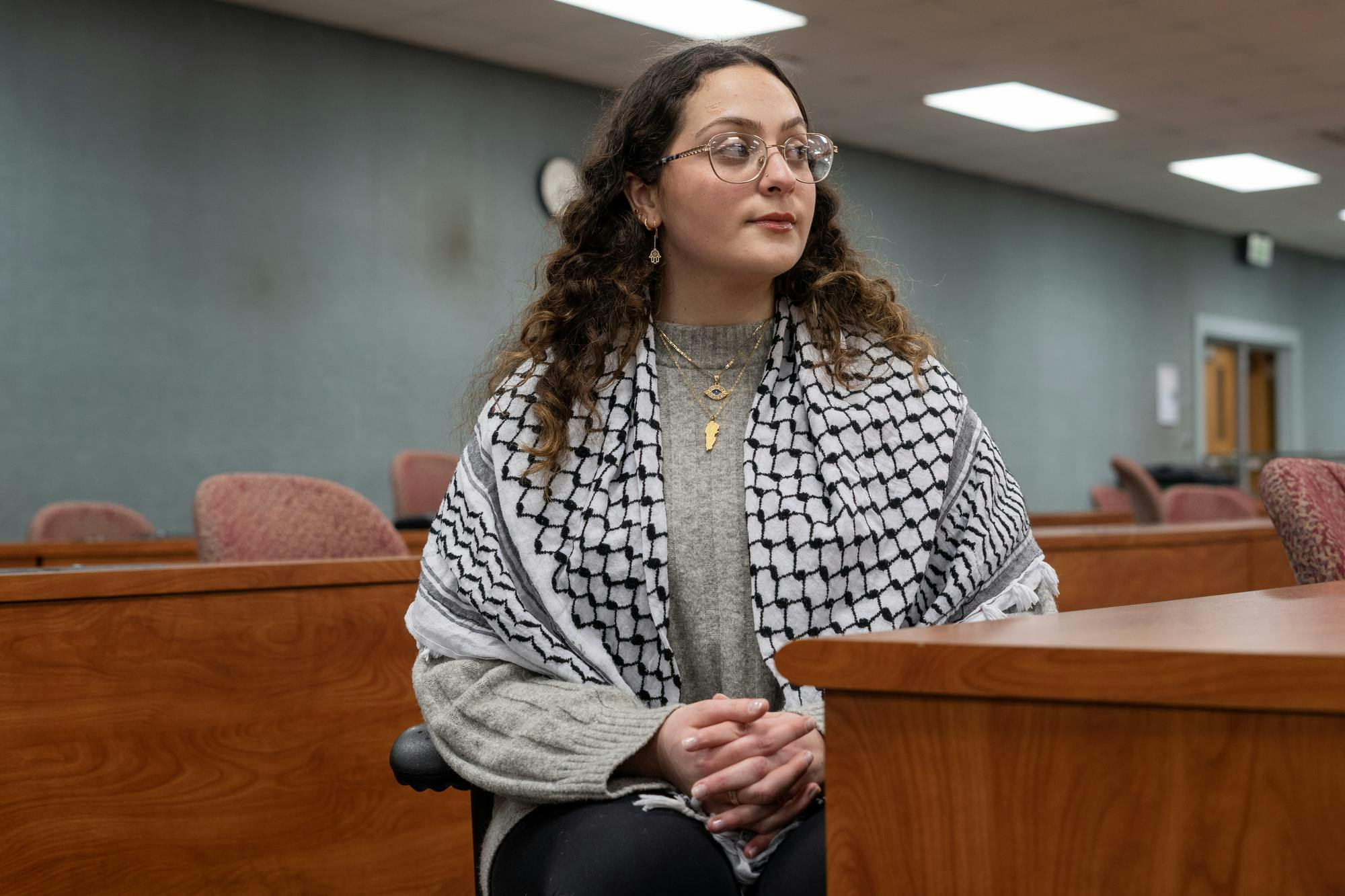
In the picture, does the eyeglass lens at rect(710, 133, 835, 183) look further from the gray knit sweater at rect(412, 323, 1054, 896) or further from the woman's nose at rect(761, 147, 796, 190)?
the gray knit sweater at rect(412, 323, 1054, 896)

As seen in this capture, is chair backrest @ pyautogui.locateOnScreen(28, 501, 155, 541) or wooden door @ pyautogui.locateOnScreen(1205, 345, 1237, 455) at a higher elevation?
wooden door @ pyautogui.locateOnScreen(1205, 345, 1237, 455)

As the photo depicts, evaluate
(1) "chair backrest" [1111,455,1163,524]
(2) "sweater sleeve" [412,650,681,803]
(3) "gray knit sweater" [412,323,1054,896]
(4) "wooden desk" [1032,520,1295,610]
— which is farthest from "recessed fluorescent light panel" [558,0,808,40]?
(2) "sweater sleeve" [412,650,681,803]

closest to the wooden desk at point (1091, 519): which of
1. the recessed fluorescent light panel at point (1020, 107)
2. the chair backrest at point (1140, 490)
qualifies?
the chair backrest at point (1140, 490)

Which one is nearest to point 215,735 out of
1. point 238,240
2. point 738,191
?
point 738,191

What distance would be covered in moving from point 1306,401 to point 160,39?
10711mm

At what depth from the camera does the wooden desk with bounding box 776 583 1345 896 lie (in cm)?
78

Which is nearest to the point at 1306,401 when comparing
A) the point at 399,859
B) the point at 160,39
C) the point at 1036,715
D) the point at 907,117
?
the point at 907,117

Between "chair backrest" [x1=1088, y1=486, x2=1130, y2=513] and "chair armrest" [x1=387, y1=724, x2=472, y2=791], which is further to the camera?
"chair backrest" [x1=1088, y1=486, x2=1130, y2=513]

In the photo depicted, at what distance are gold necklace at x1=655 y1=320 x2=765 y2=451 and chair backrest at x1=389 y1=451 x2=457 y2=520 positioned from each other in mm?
3773

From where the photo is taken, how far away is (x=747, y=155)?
5.30 ft

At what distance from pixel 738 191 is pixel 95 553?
266 centimetres

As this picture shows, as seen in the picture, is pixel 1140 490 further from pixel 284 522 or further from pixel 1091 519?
pixel 284 522

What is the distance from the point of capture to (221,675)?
80.0 inches

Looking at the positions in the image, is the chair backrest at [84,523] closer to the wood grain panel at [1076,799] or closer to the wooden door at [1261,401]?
the wood grain panel at [1076,799]
